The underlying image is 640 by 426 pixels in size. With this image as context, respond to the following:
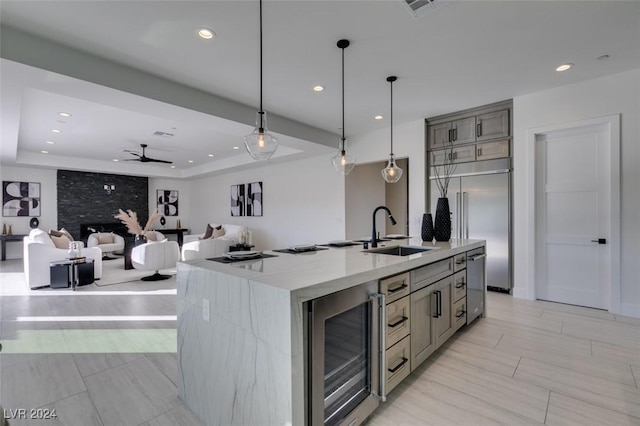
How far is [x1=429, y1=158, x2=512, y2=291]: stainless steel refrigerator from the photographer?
13.9ft

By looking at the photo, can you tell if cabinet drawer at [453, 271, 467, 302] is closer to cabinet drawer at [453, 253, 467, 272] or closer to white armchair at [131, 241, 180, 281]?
cabinet drawer at [453, 253, 467, 272]

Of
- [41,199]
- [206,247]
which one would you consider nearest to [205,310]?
[206,247]

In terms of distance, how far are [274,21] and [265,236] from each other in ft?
20.0

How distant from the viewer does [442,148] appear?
4852 mm

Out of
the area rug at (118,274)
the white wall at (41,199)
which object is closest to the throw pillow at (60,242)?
the area rug at (118,274)

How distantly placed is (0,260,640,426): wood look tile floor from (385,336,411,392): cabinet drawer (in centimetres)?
13

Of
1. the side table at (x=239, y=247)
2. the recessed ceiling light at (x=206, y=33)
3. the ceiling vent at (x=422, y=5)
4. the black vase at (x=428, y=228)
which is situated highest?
the ceiling vent at (x=422, y=5)

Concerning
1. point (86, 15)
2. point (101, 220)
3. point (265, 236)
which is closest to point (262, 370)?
point (86, 15)

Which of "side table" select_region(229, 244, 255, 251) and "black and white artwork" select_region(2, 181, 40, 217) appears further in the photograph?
"black and white artwork" select_region(2, 181, 40, 217)

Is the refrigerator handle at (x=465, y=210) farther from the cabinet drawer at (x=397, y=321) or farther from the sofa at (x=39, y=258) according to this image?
the sofa at (x=39, y=258)

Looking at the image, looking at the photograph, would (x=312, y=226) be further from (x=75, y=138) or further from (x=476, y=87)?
(x=75, y=138)

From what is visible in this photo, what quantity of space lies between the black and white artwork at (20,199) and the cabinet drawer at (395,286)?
10.1 metres

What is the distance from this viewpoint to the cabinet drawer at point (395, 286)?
176cm

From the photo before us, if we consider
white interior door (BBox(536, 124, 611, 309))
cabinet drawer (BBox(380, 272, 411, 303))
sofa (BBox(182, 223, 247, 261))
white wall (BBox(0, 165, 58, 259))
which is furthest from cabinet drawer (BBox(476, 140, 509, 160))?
white wall (BBox(0, 165, 58, 259))
